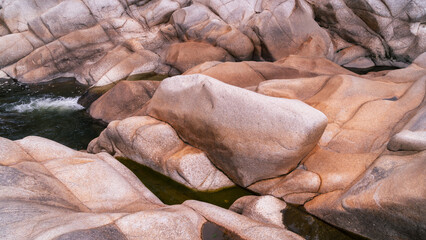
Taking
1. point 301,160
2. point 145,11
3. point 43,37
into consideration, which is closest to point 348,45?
point 145,11

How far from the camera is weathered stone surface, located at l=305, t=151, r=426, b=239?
415 cm

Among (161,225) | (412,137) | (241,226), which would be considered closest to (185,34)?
(412,137)

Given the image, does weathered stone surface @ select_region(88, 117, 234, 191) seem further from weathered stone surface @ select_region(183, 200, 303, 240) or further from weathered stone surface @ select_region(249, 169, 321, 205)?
weathered stone surface @ select_region(183, 200, 303, 240)

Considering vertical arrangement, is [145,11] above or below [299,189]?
above

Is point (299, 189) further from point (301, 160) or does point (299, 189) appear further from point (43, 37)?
point (43, 37)

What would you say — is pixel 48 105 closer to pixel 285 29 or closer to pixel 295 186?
pixel 285 29

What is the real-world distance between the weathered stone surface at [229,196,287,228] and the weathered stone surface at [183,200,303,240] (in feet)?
2.68

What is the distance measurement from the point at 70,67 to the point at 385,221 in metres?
12.7

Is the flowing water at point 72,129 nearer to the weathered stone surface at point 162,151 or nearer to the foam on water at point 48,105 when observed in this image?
the foam on water at point 48,105

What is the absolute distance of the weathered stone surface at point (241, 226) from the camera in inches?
150

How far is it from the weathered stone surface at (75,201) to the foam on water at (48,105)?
17.6 feet

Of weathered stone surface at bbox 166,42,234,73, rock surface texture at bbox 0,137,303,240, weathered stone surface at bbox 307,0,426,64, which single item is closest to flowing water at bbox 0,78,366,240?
rock surface texture at bbox 0,137,303,240

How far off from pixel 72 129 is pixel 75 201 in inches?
203

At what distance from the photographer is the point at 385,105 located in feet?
20.3
